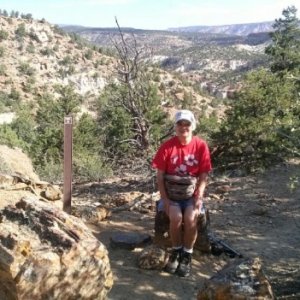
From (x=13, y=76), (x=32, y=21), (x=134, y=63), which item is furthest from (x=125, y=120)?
(x=32, y=21)

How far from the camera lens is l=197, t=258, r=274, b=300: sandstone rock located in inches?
131

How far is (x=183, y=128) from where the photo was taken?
163 inches

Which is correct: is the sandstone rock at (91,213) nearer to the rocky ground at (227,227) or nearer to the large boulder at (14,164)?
the rocky ground at (227,227)

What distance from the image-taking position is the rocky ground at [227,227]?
4105 mm

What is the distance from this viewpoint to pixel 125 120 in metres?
16.7

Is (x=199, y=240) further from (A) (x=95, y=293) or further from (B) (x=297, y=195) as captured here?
(B) (x=297, y=195)

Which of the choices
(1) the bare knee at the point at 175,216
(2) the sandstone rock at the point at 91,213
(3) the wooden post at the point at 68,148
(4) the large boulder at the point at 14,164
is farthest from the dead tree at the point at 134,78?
(1) the bare knee at the point at 175,216

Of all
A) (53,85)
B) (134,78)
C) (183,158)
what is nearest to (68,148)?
(183,158)

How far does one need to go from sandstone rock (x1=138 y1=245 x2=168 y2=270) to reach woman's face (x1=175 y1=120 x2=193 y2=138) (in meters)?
1.12

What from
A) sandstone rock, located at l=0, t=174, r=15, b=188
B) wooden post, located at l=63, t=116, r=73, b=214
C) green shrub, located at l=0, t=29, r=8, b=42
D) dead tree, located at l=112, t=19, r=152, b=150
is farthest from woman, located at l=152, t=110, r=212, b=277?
green shrub, located at l=0, t=29, r=8, b=42

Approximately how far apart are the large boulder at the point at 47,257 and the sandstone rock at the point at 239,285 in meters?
0.79

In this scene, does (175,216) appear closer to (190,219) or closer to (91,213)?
(190,219)

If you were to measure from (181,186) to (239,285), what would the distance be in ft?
3.68

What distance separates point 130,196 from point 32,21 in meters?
66.0
